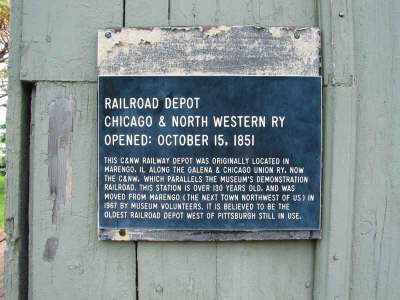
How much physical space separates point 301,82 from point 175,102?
480 millimetres

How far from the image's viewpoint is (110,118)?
4.24 ft

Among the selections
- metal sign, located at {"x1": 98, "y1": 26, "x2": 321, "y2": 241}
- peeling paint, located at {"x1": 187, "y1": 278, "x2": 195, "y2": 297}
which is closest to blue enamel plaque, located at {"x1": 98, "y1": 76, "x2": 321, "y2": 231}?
metal sign, located at {"x1": 98, "y1": 26, "x2": 321, "y2": 241}

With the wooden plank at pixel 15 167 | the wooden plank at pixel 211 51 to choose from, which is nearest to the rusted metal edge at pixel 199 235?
the wooden plank at pixel 15 167

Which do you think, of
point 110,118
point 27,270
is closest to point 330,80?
point 110,118

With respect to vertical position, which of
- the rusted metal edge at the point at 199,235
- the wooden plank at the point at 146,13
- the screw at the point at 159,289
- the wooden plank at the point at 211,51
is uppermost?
the wooden plank at the point at 146,13

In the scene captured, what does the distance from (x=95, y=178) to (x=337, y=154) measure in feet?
3.03

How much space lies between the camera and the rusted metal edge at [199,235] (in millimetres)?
1304

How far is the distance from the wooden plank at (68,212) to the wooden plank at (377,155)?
900 mm

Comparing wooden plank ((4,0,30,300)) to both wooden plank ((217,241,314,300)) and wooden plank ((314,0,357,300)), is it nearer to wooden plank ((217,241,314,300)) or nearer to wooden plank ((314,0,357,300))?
wooden plank ((217,241,314,300))

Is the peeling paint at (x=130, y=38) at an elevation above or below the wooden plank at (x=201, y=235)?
above

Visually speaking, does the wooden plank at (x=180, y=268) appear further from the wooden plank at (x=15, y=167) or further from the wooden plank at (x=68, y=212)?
the wooden plank at (x=15, y=167)

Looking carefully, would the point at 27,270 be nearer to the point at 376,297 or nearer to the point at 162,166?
the point at 162,166

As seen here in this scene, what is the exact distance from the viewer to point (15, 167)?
133cm

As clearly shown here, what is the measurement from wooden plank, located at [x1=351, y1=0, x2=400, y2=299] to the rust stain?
1.15m
